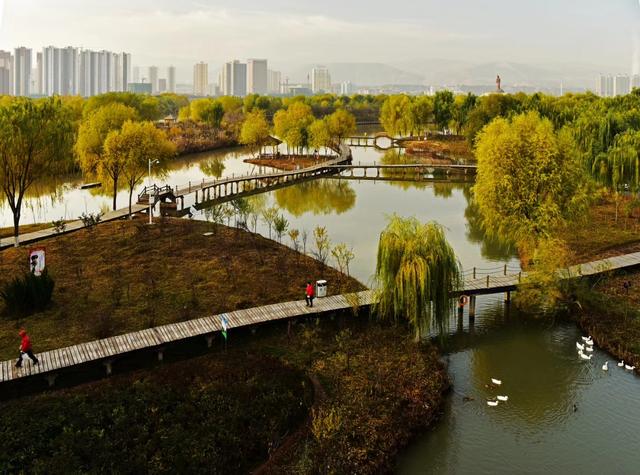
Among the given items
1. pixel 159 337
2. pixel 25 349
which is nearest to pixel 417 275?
pixel 159 337

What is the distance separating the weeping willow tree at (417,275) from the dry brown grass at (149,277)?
447 centimetres

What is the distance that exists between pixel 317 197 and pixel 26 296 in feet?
91.7

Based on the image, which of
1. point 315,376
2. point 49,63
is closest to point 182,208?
point 315,376

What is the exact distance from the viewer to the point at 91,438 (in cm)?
1312

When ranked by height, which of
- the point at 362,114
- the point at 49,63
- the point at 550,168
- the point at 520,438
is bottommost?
the point at 520,438

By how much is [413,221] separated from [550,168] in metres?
11.0

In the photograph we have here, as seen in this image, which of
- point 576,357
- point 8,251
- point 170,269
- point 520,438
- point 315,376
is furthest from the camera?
point 8,251

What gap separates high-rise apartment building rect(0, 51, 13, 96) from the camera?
166m

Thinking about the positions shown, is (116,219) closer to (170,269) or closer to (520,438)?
(170,269)

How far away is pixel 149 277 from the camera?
23688 mm

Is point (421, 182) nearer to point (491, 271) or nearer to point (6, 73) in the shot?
point (491, 271)

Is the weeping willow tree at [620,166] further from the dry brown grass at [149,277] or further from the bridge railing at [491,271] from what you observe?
the dry brown grass at [149,277]

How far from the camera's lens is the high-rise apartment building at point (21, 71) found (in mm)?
176000

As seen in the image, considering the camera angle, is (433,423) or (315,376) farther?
(315,376)
